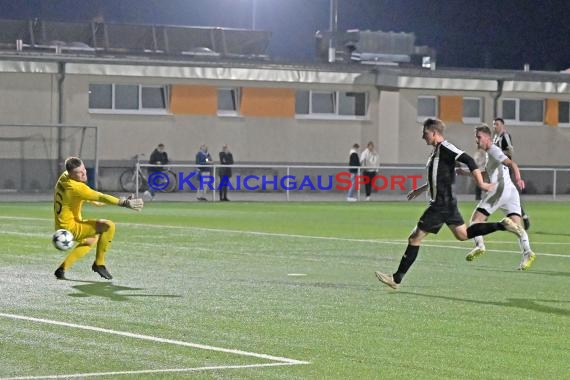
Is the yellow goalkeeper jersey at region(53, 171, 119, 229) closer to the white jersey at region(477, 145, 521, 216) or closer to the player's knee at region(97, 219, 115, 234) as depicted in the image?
the player's knee at region(97, 219, 115, 234)

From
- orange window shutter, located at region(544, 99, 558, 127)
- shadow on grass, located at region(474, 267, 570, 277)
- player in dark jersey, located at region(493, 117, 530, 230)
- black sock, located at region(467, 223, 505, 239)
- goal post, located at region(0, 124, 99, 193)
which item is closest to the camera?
black sock, located at region(467, 223, 505, 239)

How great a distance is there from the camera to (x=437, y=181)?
14.9 metres

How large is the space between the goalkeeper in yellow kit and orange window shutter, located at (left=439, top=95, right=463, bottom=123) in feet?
123

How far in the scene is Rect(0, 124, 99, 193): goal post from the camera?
44.8 meters

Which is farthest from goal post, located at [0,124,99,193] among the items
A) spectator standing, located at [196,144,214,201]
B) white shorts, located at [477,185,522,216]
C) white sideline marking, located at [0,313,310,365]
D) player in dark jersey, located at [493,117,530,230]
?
white sideline marking, located at [0,313,310,365]

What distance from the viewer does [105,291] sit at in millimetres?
14789

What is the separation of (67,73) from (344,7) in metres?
43.7

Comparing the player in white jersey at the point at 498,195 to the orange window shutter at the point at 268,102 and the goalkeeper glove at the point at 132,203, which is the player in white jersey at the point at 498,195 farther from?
the orange window shutter at the point at 268,102

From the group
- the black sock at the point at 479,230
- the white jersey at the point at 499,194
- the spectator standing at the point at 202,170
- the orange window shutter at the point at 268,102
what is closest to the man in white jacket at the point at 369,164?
the spectator standing at the point at 202,170

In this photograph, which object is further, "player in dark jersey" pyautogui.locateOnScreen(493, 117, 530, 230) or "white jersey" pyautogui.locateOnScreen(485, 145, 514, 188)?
"player in dark jersey" pyautogui.locateOnScreen(493, 117, 530, 230)

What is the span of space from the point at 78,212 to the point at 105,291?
1209 millimetres

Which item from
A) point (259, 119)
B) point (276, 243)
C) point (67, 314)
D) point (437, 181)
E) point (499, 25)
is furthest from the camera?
point (499, 25)

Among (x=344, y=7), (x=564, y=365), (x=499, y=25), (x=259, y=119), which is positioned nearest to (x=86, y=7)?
(x=344, y=7)

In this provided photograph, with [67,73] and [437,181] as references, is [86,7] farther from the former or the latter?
[437,181]
